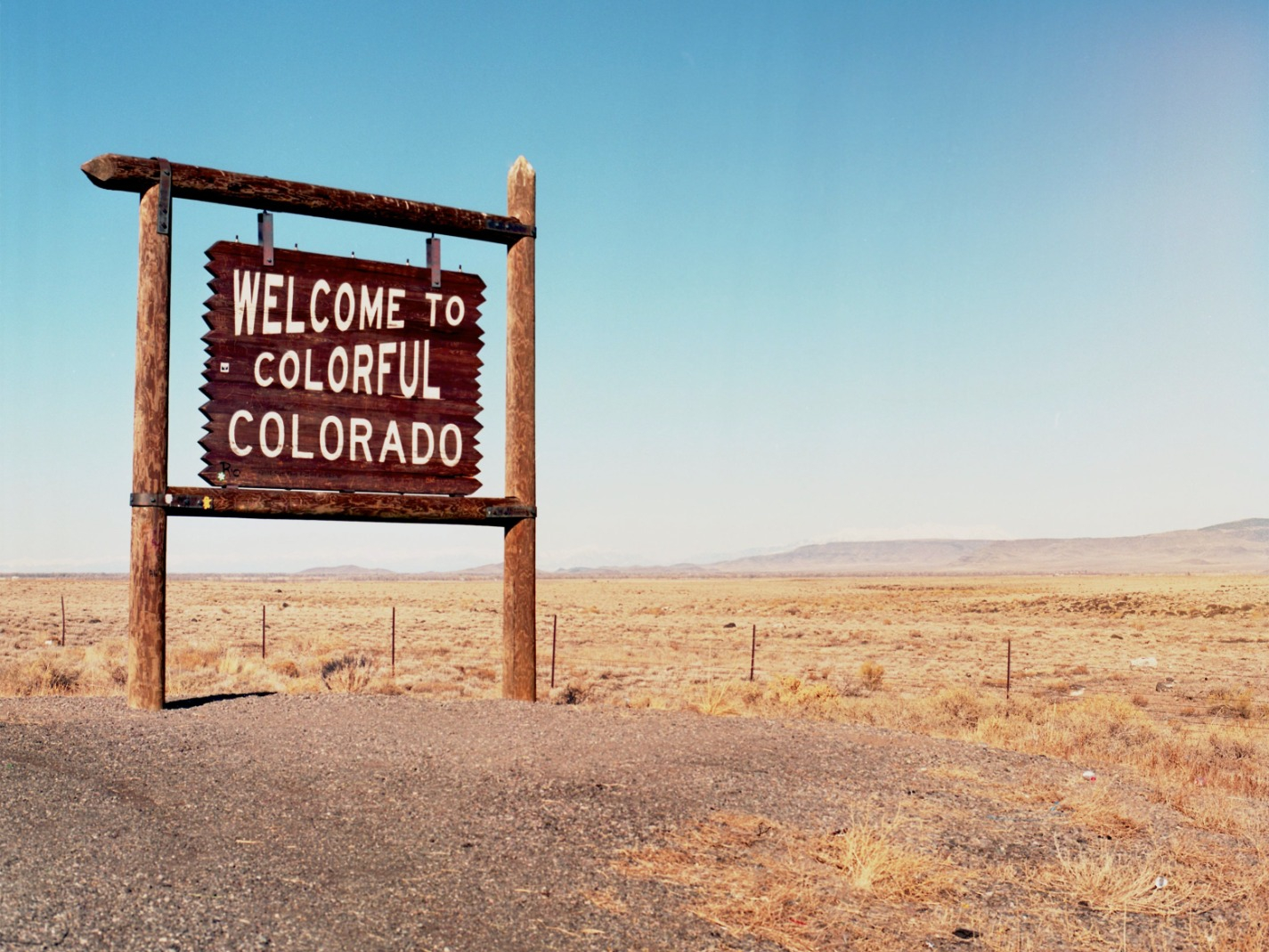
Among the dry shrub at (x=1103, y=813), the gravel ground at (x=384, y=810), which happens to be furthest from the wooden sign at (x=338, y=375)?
the dry shrub at (x=1103, y=813)

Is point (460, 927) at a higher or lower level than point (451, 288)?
lower

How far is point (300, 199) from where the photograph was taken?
10680 millimetres

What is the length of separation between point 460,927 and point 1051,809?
18.5 feet

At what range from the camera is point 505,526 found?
1168cm

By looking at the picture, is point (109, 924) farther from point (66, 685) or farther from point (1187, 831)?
point (66, 685)

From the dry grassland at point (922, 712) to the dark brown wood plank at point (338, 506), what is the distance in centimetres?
486

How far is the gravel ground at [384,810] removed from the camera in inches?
195

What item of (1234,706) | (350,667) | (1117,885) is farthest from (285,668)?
(1234,706)

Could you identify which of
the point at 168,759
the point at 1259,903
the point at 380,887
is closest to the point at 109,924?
the point at 380,887

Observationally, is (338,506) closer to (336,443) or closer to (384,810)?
(336,443)

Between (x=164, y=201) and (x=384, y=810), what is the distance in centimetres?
676

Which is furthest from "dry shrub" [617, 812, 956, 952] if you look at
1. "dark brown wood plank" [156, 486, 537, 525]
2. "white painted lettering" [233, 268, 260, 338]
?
"white painted lettering" [233, 268, 260, 338]

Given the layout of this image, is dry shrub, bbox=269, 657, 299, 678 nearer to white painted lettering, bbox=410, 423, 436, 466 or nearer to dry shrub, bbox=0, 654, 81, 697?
dry shrub, bbox=0, 654, 81, 697

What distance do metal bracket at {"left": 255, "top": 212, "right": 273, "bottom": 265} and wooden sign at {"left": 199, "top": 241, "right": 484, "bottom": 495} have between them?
0.08 meters
